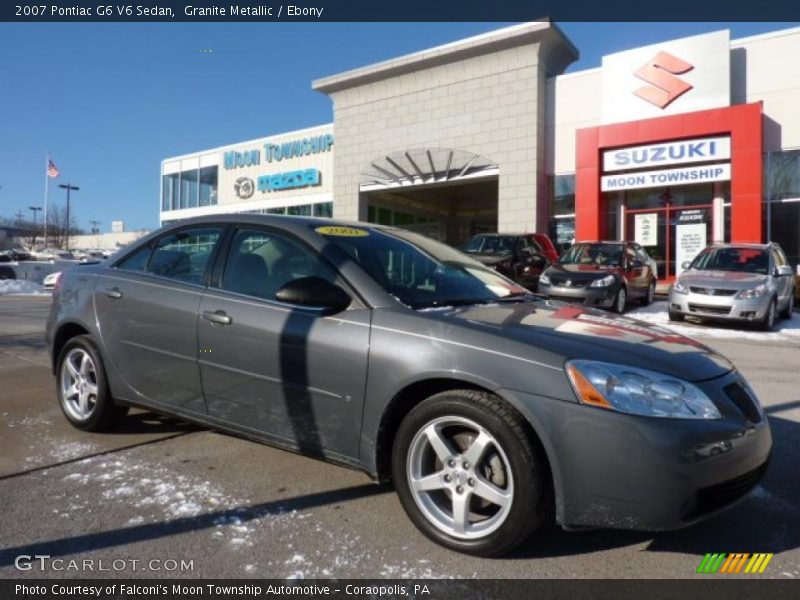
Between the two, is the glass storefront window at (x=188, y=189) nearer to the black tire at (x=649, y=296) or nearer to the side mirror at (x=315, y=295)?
the black tire at (x=649, y=296)

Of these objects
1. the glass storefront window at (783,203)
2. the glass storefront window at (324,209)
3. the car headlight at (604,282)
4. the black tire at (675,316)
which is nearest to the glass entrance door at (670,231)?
the glass storefront window at (783,203)

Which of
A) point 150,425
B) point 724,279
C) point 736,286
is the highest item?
point 724,279

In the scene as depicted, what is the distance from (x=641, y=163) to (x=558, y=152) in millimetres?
2795

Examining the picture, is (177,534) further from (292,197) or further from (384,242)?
(292,197)

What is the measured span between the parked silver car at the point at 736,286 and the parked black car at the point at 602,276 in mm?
1055

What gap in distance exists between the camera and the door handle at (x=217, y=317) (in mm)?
3205

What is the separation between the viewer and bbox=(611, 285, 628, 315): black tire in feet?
36.8

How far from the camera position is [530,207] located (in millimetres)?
18844

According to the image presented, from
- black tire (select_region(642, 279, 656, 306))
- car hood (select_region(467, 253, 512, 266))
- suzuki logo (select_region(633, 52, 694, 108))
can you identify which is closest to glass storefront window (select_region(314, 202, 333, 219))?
suzuki logo (select_region(633, 52, 694, 108))

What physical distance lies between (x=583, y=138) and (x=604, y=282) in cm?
834

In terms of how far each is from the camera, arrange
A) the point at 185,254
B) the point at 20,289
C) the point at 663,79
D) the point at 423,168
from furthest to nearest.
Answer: the point at 423,168, the point at 20,289, the point at 663,79, the point at 185,254

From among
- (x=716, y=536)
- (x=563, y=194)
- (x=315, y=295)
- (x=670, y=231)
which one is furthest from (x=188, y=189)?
(x=716, y=536)

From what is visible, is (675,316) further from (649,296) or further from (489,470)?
(489,470)

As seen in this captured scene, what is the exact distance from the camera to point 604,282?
11.0 meters
